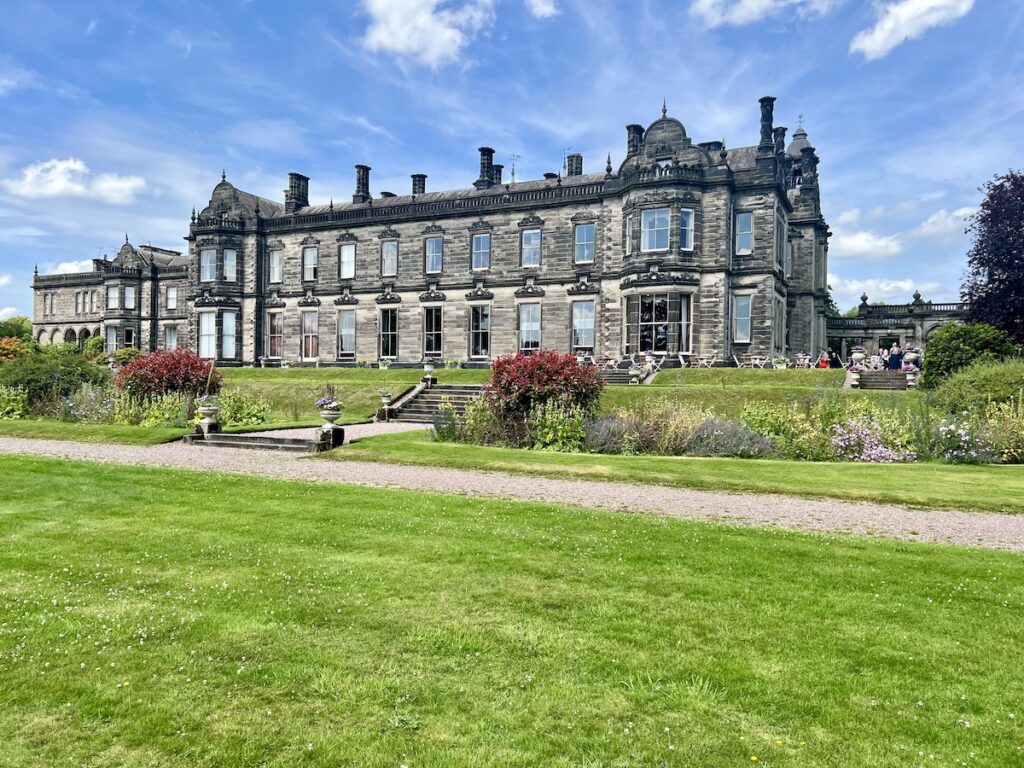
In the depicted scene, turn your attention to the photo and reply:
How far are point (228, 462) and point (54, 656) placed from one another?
1025cm

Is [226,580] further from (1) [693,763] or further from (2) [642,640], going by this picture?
(1) [693,763]

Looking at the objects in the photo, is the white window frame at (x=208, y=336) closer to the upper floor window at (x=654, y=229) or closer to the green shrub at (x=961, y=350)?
the upper floor window at (x=654, y=229)

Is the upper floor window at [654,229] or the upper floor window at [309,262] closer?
the upper floor window at [654,229]

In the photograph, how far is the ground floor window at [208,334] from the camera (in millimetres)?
40156

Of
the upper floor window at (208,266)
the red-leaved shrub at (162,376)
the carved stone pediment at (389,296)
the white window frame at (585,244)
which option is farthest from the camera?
the upper floor window at (208,266)

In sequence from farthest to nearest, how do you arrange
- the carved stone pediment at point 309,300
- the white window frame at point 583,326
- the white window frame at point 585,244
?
the carved stone pediment at point 309,300
the white window frame at point 583,326
the white window frame at point 585,244

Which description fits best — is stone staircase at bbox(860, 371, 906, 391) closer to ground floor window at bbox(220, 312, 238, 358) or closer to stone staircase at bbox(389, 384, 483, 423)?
stone staircase at bbox(389, 384, 483, 423)

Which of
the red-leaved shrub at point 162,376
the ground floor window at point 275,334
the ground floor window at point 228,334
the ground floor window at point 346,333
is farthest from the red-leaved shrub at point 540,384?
the ground floor window at point 228,334

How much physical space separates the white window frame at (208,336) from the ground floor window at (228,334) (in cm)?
45

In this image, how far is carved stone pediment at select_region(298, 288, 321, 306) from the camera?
3938cm

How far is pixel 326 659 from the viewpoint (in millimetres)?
4074

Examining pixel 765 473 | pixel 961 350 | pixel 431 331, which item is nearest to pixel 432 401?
pixel 431 331

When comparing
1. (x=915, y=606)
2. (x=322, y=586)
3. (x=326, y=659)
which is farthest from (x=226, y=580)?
(x=915, y=606)

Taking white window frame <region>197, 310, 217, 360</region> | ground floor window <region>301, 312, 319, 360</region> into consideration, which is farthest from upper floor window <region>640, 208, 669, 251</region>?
white window frame <region>197, 310, 217, 360</region>
